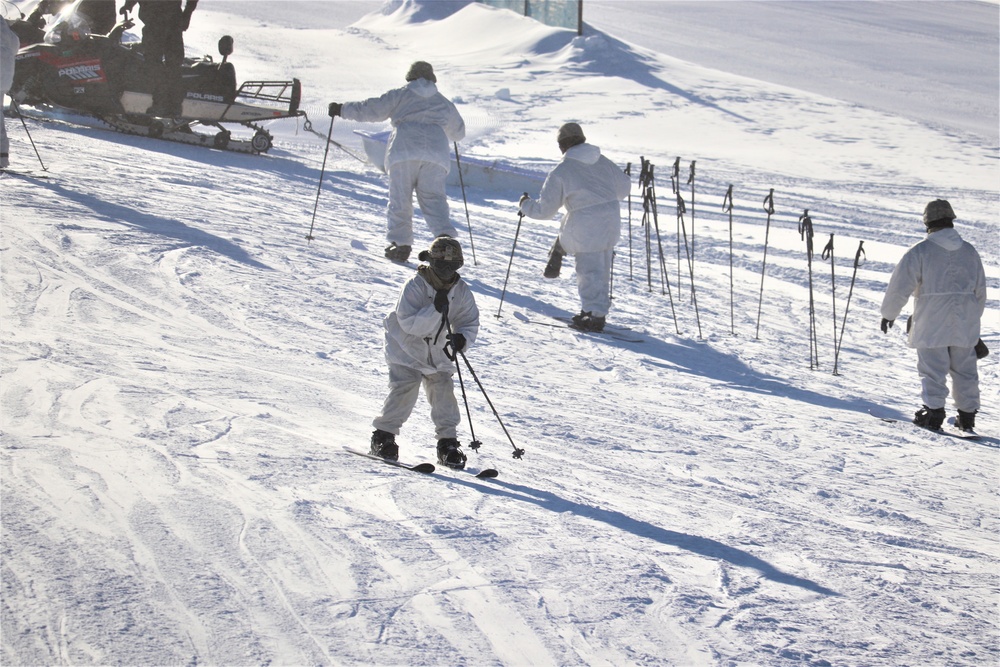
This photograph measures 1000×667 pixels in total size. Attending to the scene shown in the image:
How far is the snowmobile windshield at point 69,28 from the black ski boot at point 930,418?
11087 mm

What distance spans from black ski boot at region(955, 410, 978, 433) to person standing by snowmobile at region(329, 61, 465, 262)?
4.23 metres

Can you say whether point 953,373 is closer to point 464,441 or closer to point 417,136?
point 464,441

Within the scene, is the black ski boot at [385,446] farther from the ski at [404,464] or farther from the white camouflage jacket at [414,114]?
the white camouflage jacket at [414,114]

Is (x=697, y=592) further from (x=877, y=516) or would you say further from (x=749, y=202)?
(x=749, y=202)

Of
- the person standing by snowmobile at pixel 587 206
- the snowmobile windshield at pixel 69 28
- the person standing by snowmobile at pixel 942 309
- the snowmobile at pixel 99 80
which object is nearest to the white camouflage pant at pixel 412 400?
the person standing by snowmobile at pixel 942 309

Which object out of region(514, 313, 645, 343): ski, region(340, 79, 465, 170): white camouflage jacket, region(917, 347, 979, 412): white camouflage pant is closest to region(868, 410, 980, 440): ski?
region(917, 347, 979, 412): white camouflage pant

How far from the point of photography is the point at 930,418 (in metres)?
6.65

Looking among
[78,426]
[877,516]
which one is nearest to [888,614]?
[877,516]

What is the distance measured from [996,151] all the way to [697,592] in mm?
17055

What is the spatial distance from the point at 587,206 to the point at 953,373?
289 centimetres

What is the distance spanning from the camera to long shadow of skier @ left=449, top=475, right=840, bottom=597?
404 cm

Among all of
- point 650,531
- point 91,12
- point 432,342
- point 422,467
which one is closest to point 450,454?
point 422,467

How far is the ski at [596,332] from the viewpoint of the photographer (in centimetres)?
826

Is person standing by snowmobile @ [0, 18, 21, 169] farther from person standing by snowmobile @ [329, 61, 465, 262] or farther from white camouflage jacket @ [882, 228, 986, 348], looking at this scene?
white camouflage jacket @ [882, 228, 986, 348]
